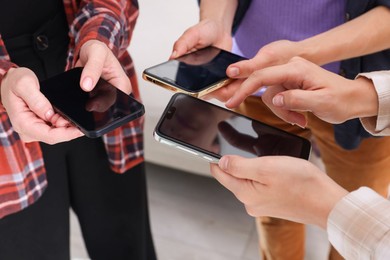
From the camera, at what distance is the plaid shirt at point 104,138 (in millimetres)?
570

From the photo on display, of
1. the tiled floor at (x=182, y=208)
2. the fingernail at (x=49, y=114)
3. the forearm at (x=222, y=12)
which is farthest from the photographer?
the tiled floor at (x=182, y=208)

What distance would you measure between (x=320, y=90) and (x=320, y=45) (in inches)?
4.5

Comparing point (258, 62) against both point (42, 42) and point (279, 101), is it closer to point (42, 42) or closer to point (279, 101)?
point (279, 101)

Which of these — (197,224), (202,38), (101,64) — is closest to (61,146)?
(101,64)

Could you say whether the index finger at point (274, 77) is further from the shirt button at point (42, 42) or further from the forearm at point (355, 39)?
the shirt button at point (42, 42)

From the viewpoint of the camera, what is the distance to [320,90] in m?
0.55

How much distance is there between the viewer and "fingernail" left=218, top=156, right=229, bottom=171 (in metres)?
0.51

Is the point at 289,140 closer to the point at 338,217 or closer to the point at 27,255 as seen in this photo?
the point at 338,217

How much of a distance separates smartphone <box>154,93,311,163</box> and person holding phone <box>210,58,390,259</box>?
3 cm

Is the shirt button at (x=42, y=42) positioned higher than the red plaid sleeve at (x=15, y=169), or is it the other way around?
the shirt button at (x=42, y=42)

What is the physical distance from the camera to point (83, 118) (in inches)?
20.2

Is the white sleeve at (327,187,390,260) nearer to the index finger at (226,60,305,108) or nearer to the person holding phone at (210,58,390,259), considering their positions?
the person holding phone at (210,58,390,259)

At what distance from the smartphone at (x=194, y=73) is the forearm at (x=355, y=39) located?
122mm

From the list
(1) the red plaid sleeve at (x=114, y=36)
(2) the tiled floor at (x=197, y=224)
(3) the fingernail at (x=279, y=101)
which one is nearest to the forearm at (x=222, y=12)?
(1) the red plaid sleeve at (x=114, y=36)
